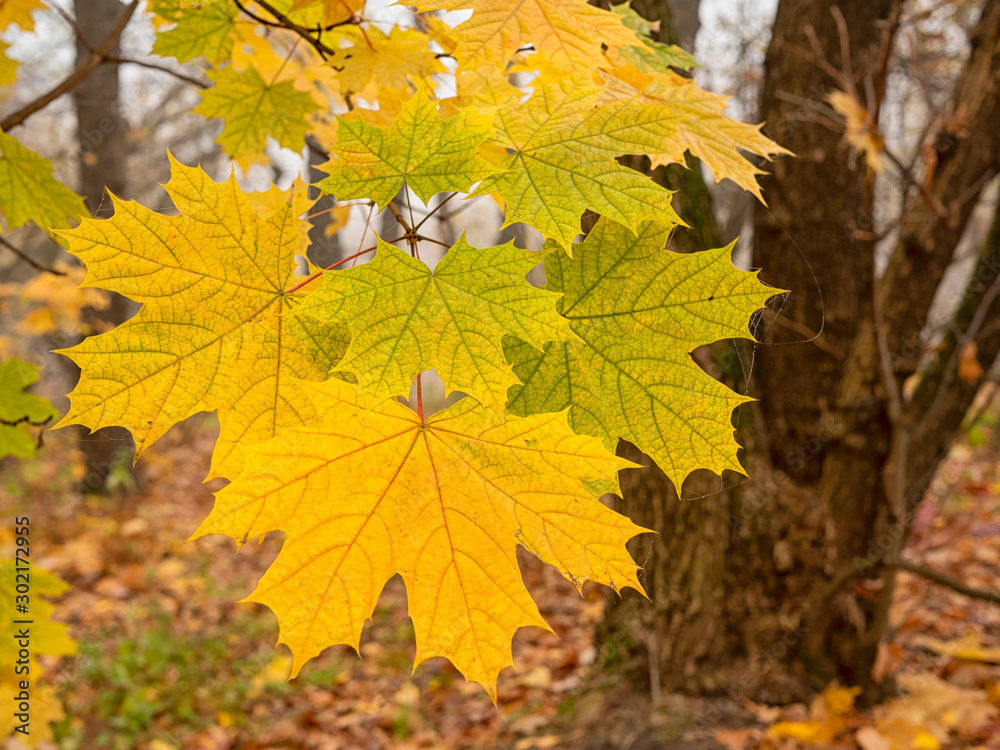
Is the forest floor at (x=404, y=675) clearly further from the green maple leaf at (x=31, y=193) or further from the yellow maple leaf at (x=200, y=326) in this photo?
the green maple leaf at (x=31, y=193)

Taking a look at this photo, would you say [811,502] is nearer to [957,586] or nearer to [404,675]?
[957,586]

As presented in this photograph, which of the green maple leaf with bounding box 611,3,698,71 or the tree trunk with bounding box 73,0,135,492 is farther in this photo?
the tree trunk with bounding box 73,0,135,492

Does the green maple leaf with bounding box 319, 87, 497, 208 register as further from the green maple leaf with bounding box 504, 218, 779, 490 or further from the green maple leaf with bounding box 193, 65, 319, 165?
the green maple leaf with bounding box 193, 65, 319, 165

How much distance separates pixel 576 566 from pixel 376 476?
29 centimetres

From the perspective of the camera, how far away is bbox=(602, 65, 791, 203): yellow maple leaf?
1138 millimetres

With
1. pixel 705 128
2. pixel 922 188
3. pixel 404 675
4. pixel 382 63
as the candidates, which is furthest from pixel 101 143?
pixel 705 128

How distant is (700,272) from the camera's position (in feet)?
2.97

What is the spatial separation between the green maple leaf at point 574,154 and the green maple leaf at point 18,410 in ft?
4.83

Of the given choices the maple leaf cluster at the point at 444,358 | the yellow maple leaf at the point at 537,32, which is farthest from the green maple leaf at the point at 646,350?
the yellow maple leaf at the point at 537,32

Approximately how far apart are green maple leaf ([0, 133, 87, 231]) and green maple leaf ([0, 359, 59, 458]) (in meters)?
0.38

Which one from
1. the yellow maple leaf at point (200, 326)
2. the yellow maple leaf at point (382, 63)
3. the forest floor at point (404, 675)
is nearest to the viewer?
the yellow maple leaf at point (200, 326)

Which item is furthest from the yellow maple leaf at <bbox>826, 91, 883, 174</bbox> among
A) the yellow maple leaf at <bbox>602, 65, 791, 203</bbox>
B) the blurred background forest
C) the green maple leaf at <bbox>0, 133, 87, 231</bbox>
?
the green maple leaf at <bbox>0, 133, 87, 231</bbox>

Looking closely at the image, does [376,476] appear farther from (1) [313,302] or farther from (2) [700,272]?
(2) [700,272]

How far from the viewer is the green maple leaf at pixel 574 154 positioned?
837 millimetres
